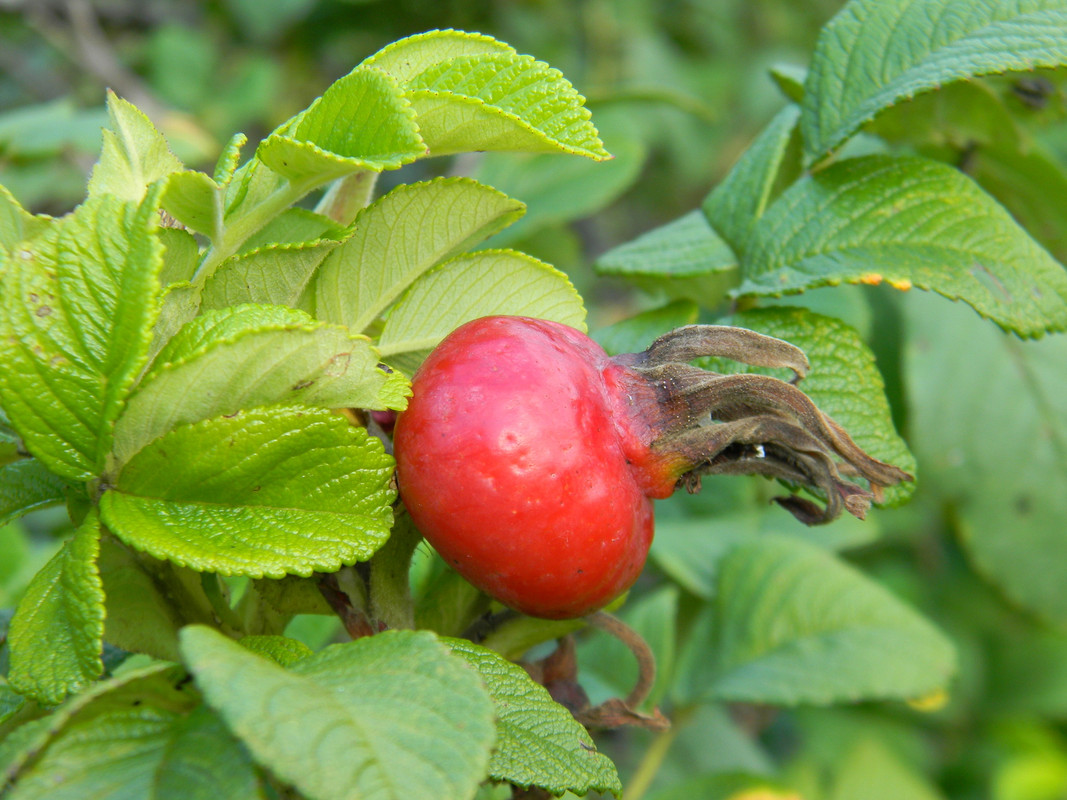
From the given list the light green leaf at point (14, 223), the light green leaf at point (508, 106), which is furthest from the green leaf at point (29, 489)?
the light green leaf at point (508, 106)

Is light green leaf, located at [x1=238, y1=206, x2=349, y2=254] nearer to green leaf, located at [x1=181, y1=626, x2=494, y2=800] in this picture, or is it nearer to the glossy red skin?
the glossy red skin

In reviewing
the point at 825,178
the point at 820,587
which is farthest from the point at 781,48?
the point at 825,178

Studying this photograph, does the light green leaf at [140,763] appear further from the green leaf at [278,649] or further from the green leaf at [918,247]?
the green leaf at [918,247]

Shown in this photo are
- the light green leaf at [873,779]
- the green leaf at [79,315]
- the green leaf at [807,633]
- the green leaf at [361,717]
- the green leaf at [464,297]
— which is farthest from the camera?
the light green leaf at [873,779]

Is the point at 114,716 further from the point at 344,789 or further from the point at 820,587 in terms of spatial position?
the point at 820,587

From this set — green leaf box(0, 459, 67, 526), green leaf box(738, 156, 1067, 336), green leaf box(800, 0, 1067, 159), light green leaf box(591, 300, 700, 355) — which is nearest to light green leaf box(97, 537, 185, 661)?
green leaf box(0, 459, 67, 526)
